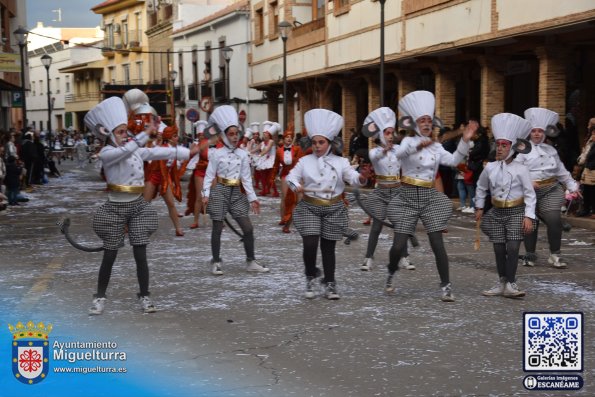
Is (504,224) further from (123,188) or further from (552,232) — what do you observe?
(123,188)

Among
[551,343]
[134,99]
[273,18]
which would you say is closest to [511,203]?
[551,343]

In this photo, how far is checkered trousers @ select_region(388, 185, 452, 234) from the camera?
29.6 ft

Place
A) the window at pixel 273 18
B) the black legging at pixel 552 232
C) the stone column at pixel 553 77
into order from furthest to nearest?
the window at pixel 273 18 < the stone column at pixel 553 77 < the black legging at pixel 552 232

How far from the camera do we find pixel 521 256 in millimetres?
11609

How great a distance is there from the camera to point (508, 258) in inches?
360

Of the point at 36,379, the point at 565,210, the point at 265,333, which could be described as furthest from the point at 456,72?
the point at 36,379

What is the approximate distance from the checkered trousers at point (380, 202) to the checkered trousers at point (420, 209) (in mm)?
1705

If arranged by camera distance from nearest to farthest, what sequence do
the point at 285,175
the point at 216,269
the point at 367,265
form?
the point at 216,269
the point at 367,265
the point at 285,175

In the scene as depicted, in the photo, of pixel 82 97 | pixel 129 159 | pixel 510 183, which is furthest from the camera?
pixel 82 97

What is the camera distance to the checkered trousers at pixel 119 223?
847 centimetres

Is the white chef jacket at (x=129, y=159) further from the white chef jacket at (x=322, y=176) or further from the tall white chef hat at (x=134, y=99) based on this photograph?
the tall white chef hat at (x=134, y=99)

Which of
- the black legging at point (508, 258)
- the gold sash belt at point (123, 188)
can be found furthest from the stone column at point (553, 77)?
the gold sash belt at point (123, 188)

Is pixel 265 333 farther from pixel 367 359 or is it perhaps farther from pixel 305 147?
pixel 305 147

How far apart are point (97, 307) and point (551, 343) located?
4.17m
